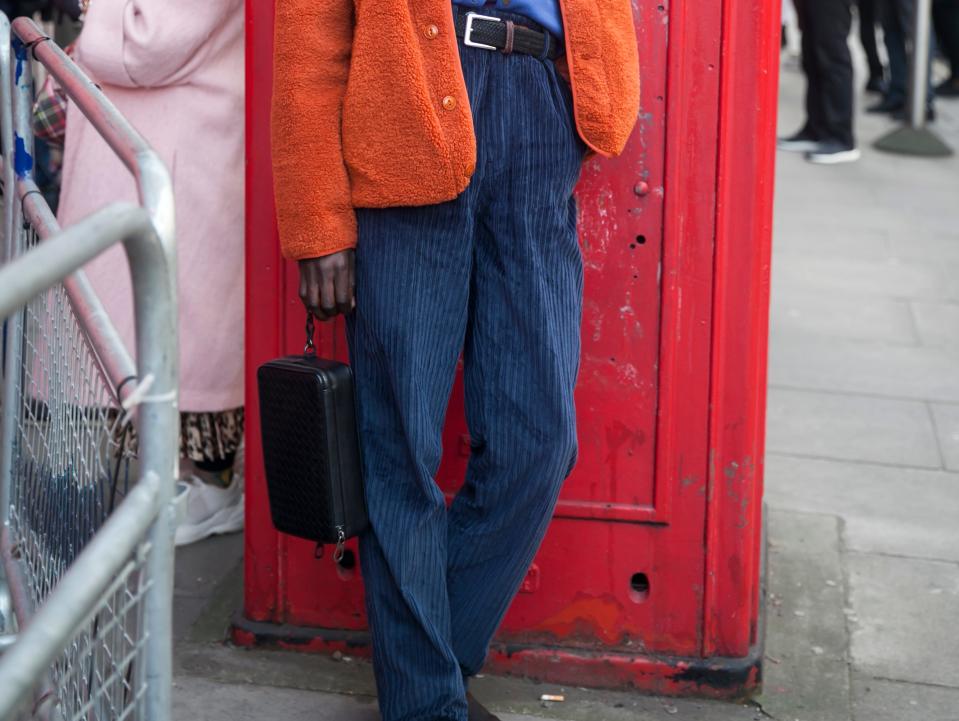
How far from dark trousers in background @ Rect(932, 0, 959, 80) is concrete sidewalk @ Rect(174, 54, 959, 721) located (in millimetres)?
3520

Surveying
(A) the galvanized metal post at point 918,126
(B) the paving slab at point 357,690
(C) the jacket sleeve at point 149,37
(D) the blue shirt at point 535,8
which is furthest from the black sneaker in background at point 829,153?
(D) the blue shirt at point 535,8

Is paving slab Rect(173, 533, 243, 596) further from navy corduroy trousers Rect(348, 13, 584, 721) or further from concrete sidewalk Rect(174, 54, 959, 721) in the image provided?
navy corduroy trousers Rect(348, 13, 584, 721)

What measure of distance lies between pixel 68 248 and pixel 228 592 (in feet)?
6.95

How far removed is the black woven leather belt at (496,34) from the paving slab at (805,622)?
1427mm

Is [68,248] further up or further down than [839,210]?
further up

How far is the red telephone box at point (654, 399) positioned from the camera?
2.68 m

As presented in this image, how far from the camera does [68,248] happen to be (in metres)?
1.33

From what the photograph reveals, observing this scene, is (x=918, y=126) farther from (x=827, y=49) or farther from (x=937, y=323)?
(x=937, y=323)

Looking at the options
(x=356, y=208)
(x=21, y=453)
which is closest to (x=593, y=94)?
(x=356, y=208)

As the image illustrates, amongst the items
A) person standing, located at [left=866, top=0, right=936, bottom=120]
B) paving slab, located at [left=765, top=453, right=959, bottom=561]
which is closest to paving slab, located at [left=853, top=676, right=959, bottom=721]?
paving slab, located at [left=765, top=453, right=959, bottom=561]

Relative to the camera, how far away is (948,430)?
181 inches

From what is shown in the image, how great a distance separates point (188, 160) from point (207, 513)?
914 millimetres

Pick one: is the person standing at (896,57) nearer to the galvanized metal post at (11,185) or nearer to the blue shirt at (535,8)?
the blue shirt at (535,8)

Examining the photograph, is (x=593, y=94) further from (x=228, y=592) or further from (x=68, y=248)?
(x=228, y=592)
